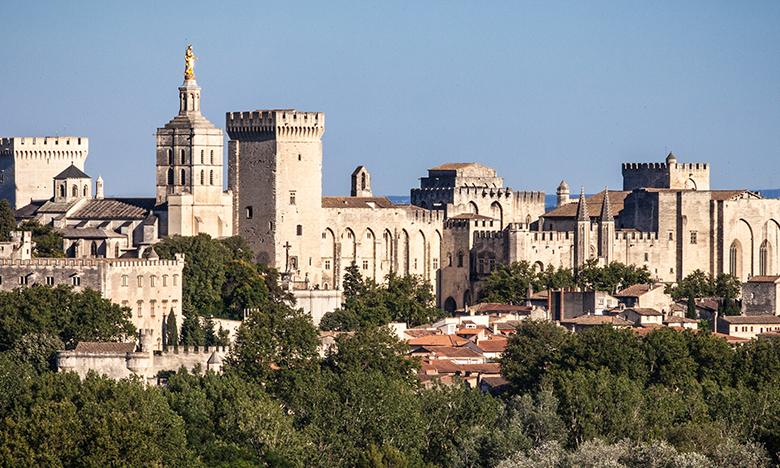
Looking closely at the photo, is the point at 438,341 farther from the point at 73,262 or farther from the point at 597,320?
the point at 73,262

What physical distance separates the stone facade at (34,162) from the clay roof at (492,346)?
3676cm

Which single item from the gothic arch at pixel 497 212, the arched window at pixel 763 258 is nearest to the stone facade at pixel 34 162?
the gothic arch at pixel 497 212

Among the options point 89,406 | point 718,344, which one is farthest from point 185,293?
point 89,406

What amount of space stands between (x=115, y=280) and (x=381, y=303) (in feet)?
50.4

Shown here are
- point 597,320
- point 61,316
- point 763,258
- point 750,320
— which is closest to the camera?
point 61,316

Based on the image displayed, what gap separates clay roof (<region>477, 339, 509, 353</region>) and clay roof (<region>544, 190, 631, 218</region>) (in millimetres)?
33710

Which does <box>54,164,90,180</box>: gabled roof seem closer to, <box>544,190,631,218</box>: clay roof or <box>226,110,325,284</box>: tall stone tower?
<box>226,110,325,284</box>: tall stone tower

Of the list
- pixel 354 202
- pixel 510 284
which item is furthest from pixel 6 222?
pixel 510 284

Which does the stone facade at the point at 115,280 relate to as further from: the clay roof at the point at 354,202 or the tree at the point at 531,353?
the clay roof at the point at 354,202

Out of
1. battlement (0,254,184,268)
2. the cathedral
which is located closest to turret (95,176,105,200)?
the cathedral

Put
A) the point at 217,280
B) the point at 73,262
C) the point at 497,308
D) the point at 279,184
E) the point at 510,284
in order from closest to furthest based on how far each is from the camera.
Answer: the point at 73,262 < the point at 217,280 < the point at 497,308 < the point at 279,184 < the point at 510,284

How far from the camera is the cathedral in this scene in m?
115

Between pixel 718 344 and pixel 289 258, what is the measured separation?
30.3 m

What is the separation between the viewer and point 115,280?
3895 inches
